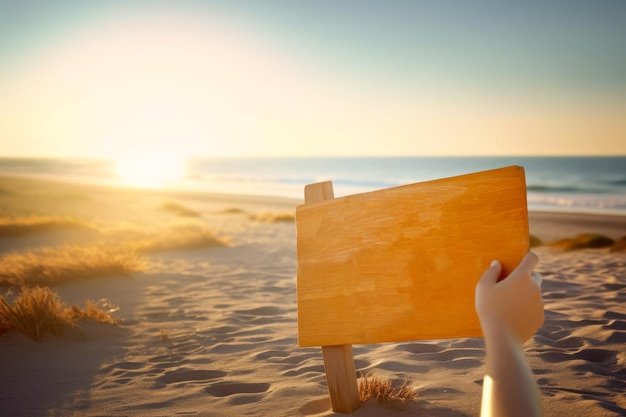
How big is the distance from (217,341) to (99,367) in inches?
40.2

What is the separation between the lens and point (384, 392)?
286 centimetres

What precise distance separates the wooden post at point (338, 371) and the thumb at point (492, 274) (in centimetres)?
101

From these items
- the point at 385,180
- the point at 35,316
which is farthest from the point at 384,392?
the point at 385,180

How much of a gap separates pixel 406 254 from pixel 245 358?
2065mm

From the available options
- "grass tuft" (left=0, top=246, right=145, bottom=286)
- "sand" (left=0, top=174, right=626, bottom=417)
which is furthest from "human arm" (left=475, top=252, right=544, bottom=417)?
"grass tuft" (left=0, top=246, right=145, bottom=286)

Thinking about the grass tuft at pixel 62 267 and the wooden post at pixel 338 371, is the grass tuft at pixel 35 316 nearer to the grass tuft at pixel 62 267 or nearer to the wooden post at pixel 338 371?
the grass tuft at pixel 62 267

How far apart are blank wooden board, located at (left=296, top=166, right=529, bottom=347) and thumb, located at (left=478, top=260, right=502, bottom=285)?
0.05m

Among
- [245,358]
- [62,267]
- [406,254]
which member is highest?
[406,254]

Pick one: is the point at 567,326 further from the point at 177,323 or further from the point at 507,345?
the point at 177,323

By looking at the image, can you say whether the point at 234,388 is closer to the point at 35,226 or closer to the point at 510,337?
the point at 510,337

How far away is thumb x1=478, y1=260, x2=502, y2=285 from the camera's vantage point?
1861 mm

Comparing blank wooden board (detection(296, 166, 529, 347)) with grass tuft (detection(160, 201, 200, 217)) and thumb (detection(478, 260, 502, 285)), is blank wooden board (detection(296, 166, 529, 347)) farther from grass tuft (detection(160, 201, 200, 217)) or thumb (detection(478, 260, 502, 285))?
grass tuft (detection(160, 201, 200, 217))

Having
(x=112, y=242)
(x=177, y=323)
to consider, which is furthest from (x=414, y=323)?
(x=112, y=242)

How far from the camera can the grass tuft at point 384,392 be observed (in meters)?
2.83
